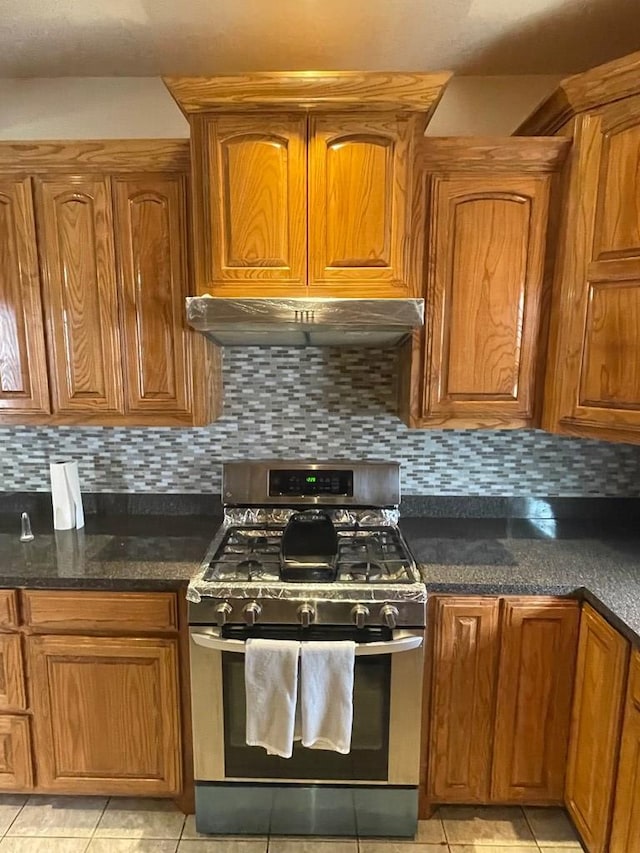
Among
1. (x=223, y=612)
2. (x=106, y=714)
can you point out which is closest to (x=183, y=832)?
(x=106, y=714)

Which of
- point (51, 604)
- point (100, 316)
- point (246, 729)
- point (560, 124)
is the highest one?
point (560, 124)

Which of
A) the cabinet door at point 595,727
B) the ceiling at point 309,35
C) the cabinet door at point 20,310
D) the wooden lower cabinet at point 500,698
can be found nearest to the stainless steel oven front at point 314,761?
the wooden lower cabinet at point 500,698

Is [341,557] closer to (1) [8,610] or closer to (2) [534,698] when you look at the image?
(2) [534,698]

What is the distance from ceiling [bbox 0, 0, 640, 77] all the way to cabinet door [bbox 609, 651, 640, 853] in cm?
193

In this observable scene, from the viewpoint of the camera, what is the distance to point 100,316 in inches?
72.1

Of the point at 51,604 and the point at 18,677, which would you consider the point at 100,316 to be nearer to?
the point at 51,604

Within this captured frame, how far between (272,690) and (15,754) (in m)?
0.96

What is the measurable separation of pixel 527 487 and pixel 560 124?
1.32 meters

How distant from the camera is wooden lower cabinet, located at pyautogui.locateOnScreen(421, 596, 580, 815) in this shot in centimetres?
161

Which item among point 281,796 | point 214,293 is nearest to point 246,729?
point 281,796

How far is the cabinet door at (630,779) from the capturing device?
133 centimetres

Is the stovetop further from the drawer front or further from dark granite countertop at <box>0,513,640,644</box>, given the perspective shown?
the drawer front

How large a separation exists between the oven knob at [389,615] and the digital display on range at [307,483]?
1.81 ft

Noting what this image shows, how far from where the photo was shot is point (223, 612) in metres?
1.53
